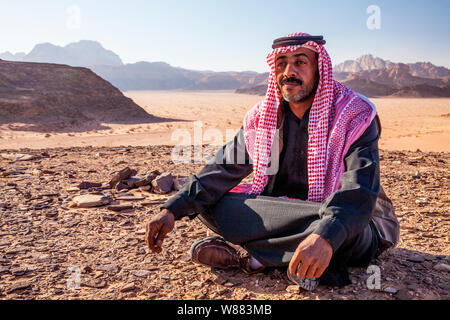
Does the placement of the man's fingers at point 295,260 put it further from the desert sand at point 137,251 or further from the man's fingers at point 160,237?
the man's fingers at point 160,237

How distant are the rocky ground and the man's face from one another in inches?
39.3

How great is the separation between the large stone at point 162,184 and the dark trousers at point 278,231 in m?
1.93

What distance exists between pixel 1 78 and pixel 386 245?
17.5 m

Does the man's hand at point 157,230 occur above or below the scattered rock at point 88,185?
above

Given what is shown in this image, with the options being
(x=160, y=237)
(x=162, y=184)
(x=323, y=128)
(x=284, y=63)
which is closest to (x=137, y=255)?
(x=160, y=237)

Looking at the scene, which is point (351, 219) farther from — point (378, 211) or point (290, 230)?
point (378, 211)

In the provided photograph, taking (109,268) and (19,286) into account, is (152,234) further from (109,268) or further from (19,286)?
(19,286)

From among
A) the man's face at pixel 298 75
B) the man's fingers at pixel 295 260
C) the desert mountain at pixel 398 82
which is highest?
the desert mountain at pixel 398 82

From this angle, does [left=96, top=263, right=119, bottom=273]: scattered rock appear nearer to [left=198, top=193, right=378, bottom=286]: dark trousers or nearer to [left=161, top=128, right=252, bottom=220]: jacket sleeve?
[left=161, top=128, right=252, bottom=220]: jacket sleeve

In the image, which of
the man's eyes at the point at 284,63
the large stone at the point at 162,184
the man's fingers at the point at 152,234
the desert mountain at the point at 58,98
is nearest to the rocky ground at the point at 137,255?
the large stone at the point at 162,184

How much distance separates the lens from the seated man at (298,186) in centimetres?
176

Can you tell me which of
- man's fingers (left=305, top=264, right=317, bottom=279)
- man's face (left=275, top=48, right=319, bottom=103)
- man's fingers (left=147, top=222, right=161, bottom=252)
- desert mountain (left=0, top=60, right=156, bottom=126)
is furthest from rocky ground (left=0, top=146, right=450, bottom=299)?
desert mountain (left=0, top=60, right=156, bottom=126)

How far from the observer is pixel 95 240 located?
9.20ft
